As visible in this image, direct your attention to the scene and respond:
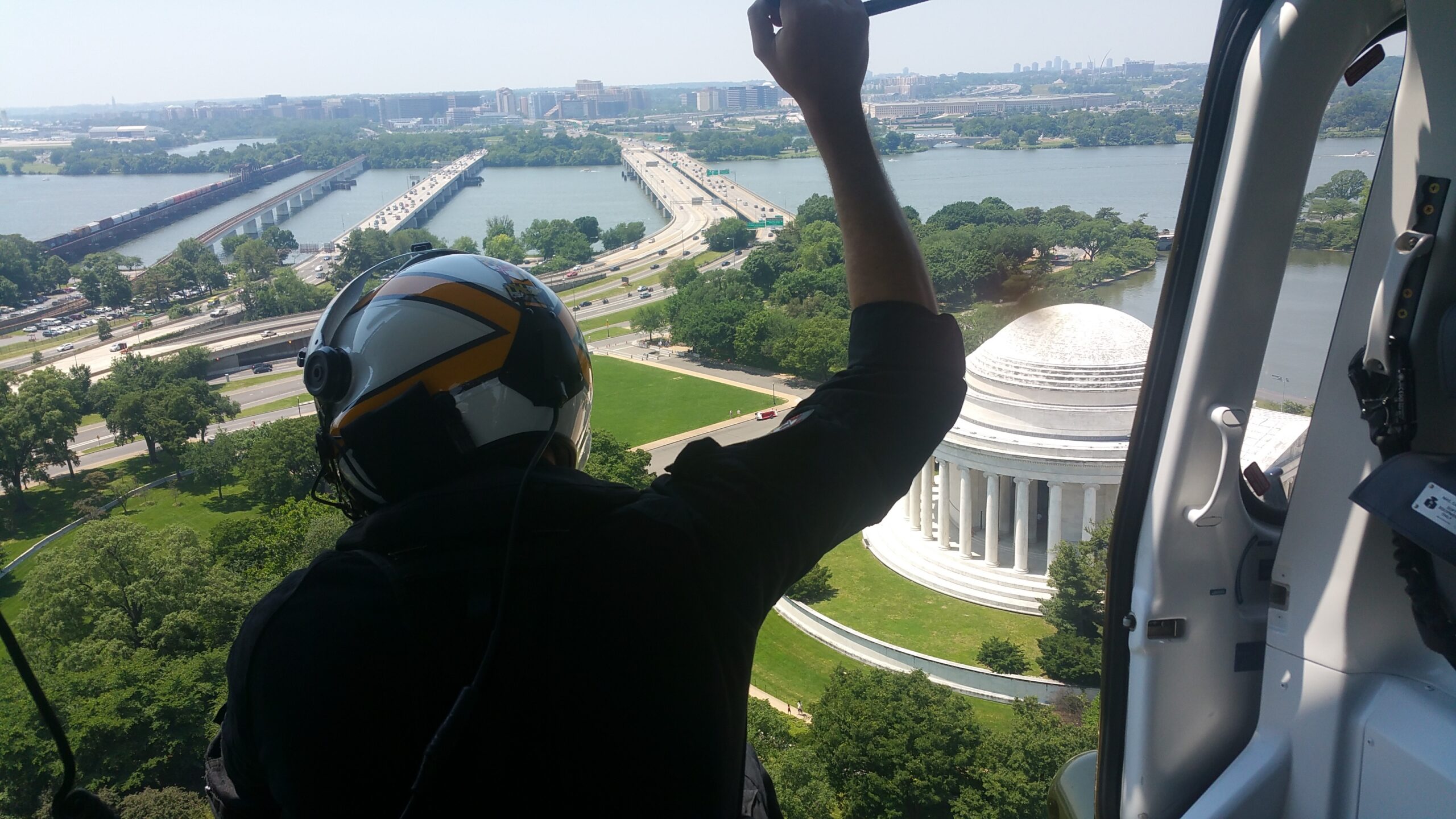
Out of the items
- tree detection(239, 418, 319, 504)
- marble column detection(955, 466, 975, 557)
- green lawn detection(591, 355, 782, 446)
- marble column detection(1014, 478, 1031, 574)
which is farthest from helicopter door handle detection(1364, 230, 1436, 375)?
tree detection(239, 418, 319, 504)

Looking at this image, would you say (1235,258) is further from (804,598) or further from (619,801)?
(804,598)

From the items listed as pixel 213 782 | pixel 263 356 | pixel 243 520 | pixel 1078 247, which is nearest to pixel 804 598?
pixel 1078 247

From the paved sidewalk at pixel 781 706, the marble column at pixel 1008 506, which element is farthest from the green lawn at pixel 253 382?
the marble column at pixel 1008 506

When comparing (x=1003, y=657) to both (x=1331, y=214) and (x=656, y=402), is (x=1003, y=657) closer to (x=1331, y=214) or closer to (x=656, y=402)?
(x=1331, y=214)

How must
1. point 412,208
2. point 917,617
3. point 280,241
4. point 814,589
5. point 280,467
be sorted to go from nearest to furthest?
point 917,617 < point 814,589 < point 280,467 < point 280,241 < point 412,208

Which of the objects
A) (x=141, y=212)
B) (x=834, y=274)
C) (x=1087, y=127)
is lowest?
(x=834, y=274)

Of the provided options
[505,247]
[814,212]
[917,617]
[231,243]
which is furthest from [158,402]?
[814,212]

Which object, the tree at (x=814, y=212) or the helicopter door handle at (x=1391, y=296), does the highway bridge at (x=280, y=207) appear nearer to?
the tree at (x=814, y=212)
